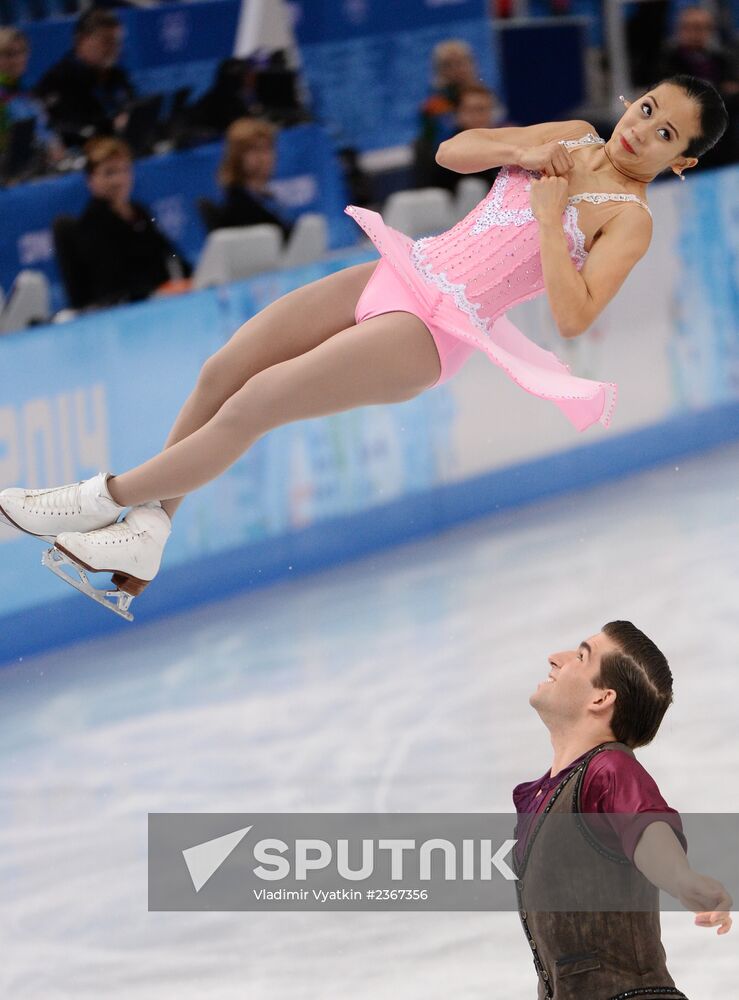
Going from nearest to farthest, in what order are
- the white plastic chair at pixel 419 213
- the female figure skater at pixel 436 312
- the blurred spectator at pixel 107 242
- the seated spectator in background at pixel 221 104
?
the female figure skater at pixel 436 312 → the blurred spectator at pixel 107 242 → the white plastic chair at pixel 419 213 → the seated spectator in background at pixel 221 104

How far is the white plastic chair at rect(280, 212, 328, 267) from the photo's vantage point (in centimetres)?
755

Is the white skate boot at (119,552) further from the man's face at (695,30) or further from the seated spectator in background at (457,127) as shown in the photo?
the man's face at (695,30)

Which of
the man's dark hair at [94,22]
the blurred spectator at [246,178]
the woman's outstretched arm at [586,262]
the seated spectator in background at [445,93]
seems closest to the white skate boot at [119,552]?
the woman's outstretched arm at [586,262]

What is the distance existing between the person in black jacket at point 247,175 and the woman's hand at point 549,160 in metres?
3.94

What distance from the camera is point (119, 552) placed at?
12.7 ft

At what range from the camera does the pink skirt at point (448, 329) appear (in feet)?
12.4

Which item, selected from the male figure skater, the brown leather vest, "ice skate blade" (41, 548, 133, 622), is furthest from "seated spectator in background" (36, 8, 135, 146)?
the brown leather vest

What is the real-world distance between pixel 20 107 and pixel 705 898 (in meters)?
5.75

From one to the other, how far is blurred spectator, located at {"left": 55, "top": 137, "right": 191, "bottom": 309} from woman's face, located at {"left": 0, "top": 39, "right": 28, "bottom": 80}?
0.66 m

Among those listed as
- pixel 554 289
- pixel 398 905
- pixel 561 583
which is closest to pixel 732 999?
pixel 398 905

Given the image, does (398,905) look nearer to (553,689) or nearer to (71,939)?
(71,939)

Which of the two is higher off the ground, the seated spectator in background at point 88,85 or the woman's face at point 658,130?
the seated spectator in background at point 88,85

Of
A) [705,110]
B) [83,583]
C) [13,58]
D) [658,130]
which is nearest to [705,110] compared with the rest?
[705,110]

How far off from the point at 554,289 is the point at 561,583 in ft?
12.7
